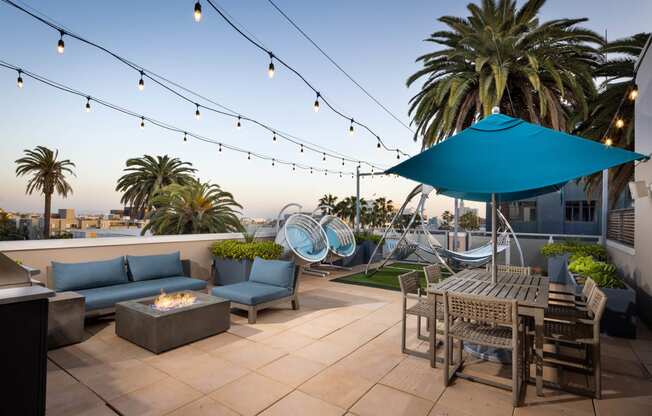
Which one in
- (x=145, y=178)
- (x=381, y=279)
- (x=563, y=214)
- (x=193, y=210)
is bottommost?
(x=381, y=279)

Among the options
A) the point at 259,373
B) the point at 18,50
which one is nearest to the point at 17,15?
the point at 18,50

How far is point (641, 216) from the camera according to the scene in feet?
16.7

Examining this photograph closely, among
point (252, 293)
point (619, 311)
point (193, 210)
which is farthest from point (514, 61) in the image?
point (193, 210)

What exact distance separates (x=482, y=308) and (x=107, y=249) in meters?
5.59

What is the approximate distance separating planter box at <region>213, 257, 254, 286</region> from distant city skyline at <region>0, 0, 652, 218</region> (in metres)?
2.37

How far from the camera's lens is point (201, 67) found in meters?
7.58

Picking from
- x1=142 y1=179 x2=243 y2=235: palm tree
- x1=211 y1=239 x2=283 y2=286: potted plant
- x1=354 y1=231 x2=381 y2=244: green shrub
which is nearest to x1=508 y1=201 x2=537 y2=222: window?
x1=354 y1=231 x2=381 y2=244: green shrub

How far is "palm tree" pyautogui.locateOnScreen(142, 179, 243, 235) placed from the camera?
331 inches

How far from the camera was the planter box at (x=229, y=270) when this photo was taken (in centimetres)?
661

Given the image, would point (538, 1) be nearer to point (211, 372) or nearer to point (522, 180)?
point (522, 180)

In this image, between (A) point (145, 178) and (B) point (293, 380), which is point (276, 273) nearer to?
(B) point (293, 380)

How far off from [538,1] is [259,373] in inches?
334

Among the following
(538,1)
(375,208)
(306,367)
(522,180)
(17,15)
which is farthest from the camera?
(375,208)

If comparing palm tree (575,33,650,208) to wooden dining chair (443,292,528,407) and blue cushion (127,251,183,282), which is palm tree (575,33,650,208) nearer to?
wooden dining chair (443,292,528,407)
